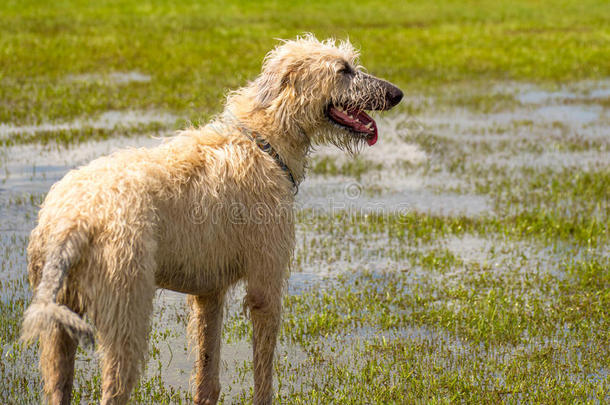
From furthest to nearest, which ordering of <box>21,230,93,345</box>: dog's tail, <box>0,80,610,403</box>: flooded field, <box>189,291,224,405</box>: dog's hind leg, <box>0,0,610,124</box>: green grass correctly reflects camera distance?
<box>0,0,610,124</box>: green grass
<box>0,80,610,403</box>: flooded field
<box>189,291,224,405</box>: dog's hind leg
<box>21,230,93,345</box>: dog's tail

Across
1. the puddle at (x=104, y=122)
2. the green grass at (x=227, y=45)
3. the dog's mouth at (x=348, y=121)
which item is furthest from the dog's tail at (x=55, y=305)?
the puddle at (x=104, y=122)

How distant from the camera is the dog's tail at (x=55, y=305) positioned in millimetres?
3949

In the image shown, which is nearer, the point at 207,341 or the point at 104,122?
the point at 207,341

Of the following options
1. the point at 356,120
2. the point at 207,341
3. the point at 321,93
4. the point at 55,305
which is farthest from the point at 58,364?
the point at 356,120

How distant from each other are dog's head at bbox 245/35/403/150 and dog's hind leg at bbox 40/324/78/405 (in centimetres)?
206

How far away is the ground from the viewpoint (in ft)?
22.9

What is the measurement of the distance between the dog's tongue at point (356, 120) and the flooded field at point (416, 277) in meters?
2.16

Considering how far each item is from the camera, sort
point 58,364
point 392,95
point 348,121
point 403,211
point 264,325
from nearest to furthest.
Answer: point 58,364, point 264,325, point 348,121, point 392,95, point 403,211

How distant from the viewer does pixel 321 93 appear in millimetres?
5609

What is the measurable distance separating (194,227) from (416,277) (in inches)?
191

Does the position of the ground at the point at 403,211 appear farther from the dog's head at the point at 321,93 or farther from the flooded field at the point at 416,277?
the dog's head at the point at 321,93

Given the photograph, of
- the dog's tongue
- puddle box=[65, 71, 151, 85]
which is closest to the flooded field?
the dog's tongue

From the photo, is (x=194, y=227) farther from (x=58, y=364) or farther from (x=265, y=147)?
(x=58, y=364)

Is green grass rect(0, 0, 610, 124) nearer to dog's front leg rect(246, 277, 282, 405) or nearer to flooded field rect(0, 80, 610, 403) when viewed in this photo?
flooded field rect(0, 80, 610, 403)
